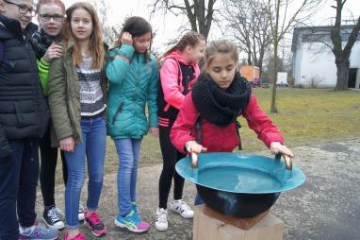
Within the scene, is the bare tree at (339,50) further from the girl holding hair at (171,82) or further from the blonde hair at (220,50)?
the blonde hair at (220,50)

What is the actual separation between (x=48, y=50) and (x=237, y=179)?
142 cm

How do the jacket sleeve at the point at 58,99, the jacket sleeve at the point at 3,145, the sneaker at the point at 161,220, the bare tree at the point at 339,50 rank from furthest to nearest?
the bare tree at the point at 339,50 < the sneaker at the point at 161,220 < the jacket sleeve at the point at 58,99 < the jacket sleeve at the point at 3,145

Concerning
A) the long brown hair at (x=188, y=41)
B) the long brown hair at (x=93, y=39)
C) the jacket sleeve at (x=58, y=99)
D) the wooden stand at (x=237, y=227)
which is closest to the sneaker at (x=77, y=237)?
the jacket sleeve at (x=58, y=99)

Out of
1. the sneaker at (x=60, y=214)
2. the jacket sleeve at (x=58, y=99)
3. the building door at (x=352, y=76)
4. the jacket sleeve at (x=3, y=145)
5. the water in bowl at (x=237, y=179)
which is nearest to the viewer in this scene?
the water in bowl at (x=237, y=179)

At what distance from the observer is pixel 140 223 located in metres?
2.46

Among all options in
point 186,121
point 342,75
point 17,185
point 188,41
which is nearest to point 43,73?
point 17,185

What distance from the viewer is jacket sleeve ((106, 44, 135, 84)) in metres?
2.23

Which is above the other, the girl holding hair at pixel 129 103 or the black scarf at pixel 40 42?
the black scarf at pixel 40 42

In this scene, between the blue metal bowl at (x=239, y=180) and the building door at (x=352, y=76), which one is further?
the building door at (x=352, y=76)

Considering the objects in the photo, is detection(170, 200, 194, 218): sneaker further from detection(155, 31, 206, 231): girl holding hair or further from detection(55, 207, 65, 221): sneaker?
detection(55, 207, 65, 221): sneaker

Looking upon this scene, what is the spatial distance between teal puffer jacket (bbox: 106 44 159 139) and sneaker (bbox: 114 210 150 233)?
0.61m

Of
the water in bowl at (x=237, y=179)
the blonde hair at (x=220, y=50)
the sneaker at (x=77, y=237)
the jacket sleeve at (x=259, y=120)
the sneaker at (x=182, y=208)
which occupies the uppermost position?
the blonde hair at (x=220, y=50)

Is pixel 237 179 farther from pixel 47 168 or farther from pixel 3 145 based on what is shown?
pixel 47 168

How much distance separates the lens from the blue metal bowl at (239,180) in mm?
1432
